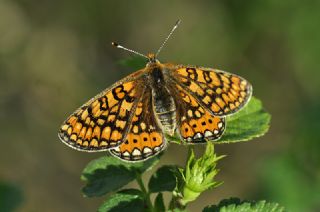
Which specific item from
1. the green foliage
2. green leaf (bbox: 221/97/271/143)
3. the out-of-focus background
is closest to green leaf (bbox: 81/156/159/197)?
green leaf (bbox: 221/97/271/143)

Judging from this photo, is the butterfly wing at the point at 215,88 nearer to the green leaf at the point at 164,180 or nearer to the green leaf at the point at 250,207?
the green leaf at the point at 164,180

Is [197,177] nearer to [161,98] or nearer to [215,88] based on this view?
[215,88]

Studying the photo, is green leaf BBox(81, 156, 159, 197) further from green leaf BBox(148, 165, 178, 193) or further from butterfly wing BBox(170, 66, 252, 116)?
butterfly wing BBox(170, 66, 252, 116)

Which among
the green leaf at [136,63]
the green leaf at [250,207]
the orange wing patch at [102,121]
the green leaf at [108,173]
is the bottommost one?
the green leaf at [250,207]

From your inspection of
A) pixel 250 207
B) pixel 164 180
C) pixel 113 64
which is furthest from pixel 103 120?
pixel 113 64

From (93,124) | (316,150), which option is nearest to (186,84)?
(93,124)

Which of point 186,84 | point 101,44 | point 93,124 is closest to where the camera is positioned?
point 93,124

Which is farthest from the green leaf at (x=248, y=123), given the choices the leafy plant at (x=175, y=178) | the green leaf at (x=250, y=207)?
the green leaf at (x=250, y=207)

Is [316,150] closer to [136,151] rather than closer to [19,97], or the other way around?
[136,151]
